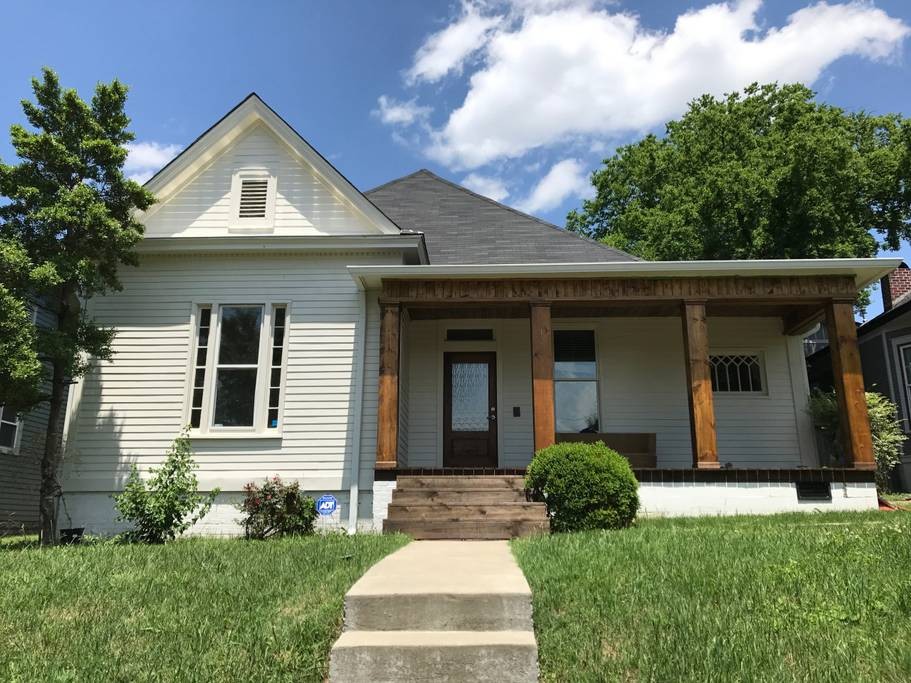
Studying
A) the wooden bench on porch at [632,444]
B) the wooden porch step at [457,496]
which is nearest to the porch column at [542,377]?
the wooden porch step at [457,496]

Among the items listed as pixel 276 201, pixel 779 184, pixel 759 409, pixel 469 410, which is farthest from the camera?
pixel 779 184

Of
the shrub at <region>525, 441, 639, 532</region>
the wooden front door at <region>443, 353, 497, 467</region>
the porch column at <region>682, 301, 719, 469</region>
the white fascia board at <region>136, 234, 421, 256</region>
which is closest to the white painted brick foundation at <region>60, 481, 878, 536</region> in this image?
the porch column at <region>682, 301, 719, 469</region>

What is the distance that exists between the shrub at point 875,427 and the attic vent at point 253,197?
10285 mm

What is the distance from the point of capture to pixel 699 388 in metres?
9.39

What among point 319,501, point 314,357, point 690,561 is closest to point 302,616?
point 690,561

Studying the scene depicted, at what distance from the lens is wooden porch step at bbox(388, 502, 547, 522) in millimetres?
7914

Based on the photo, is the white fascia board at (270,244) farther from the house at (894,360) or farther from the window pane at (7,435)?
the house at (894,360)

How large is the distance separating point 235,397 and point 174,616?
6.45 metres

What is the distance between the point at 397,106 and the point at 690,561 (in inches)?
426

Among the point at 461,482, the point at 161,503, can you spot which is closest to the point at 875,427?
the point at 461,482

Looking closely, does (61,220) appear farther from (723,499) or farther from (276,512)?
(723,499)

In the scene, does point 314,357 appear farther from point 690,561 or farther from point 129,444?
point 690,561

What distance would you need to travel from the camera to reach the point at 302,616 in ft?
12.2

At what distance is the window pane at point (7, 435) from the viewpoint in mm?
11602
